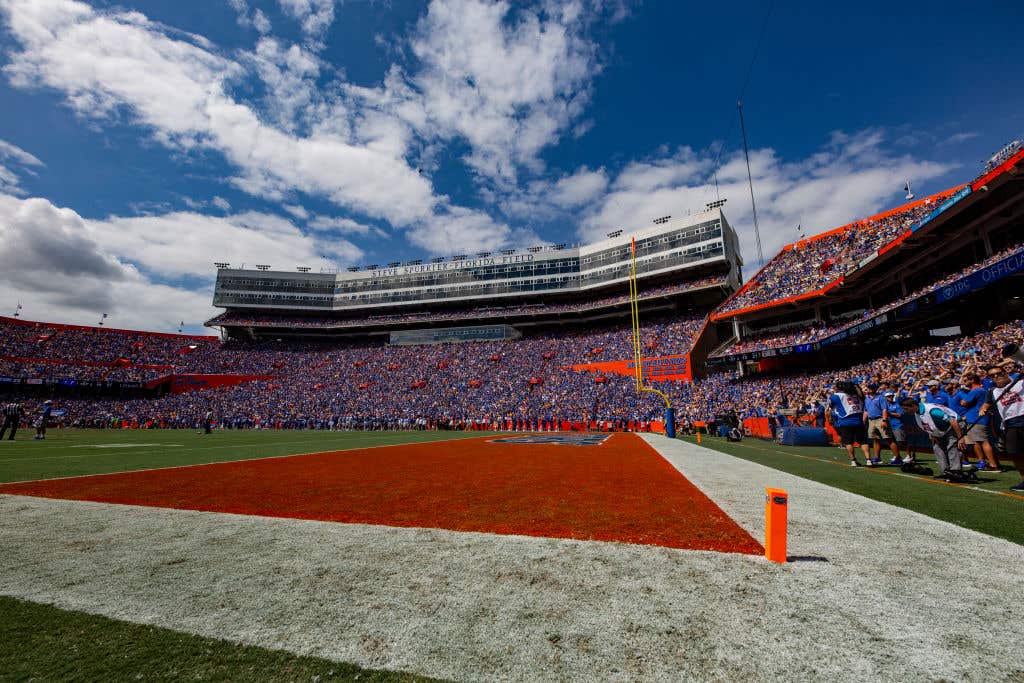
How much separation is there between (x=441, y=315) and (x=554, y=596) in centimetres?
5919

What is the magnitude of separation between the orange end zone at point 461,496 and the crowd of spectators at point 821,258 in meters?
28.2

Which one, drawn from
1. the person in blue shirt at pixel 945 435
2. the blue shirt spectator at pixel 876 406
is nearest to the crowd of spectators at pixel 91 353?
the blue shirt spectator at pixel 876 406

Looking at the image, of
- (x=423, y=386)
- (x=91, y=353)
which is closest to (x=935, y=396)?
(x=423, y=386)

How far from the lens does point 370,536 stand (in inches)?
156

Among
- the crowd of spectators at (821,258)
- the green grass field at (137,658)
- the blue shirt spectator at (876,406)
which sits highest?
the crowd of spectators at (821,258)

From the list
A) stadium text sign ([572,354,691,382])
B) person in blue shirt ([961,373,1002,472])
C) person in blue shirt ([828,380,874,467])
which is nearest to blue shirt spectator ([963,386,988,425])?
person in blue shirt ([961,373,1002,472])

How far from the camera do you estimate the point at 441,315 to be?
199 feet

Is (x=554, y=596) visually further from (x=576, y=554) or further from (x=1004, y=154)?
(x=1004, y=154)

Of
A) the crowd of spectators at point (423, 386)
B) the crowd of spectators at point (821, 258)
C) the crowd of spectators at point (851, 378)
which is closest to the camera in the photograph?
the crowd of spectators at point (851, 378)

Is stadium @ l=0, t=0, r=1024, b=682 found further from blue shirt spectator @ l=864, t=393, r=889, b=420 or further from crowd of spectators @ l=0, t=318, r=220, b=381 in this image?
crowd of spectators @ l=0, t=318, r=220, b=381

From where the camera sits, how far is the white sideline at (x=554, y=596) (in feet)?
6.45

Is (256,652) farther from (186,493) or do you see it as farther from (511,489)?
(186,493)

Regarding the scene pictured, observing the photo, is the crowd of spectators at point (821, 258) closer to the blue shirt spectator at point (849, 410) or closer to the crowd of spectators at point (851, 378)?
the crowd of spectators at point (851, 378)

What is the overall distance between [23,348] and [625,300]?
214 ft
